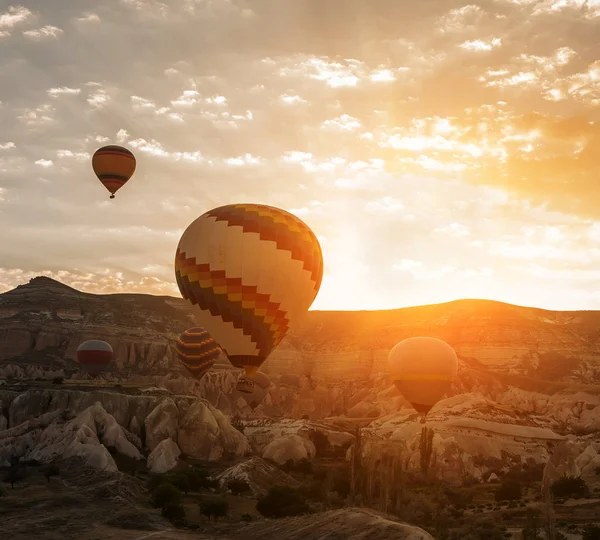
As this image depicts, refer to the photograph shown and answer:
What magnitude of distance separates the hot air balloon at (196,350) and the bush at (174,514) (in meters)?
44.7

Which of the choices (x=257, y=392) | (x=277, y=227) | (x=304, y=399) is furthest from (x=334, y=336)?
(x=277, y=227)

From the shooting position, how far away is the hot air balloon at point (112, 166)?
197 ft

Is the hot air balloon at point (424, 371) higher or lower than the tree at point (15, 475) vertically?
higher

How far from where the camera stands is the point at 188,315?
178000mm

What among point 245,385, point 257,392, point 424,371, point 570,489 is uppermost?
point 424,371

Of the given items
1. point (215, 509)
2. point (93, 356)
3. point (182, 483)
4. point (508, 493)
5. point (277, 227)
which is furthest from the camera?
point (93, 356)

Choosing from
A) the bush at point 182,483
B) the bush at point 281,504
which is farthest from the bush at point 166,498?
the bush at point 182,483

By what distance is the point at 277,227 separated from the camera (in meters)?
41.6

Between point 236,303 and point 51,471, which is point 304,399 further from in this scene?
point 236,303

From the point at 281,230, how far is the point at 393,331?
123m

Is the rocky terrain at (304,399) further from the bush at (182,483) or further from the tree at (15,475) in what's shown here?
the bush at (182,483)

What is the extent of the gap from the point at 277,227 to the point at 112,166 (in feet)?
82.5

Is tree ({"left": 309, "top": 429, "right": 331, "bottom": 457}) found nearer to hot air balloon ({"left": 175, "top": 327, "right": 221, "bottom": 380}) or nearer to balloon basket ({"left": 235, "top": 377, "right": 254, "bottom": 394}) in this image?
hot air balloon ({"left": 175, "top": 327, "right": 221, "bottom": 380})

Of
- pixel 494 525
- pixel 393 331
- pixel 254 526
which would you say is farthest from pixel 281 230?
pixel 393 331
